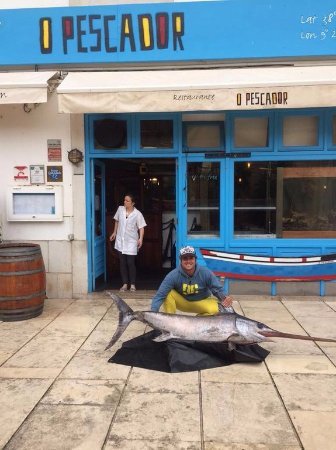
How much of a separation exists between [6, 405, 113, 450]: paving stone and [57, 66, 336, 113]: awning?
13.1ft

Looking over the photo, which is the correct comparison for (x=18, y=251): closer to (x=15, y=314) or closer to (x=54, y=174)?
(x=15, y=314)

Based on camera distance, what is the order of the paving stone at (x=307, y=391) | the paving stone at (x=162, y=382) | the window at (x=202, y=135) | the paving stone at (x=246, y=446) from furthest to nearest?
1. the window at (x=202, y=135)
2. the paving stone at (x=162, y=382)
3. the paving stone at (x=307, y=391)
4. the paving stone at (x=246, y=446)

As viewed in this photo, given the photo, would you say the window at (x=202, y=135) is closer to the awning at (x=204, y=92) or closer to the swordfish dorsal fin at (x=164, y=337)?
the awning at (x=204, y=92)

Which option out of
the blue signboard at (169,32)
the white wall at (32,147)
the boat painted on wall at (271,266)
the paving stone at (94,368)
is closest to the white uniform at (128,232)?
the white wall at (32,147)

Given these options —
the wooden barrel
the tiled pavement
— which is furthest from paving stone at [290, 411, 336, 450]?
the wooden barrel

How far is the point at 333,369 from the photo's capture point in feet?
13.5

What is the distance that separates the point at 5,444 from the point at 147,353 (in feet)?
5.76

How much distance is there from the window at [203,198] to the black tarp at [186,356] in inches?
111

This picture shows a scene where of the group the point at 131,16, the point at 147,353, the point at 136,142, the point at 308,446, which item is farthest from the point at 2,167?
the point at 308,446

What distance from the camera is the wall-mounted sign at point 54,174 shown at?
693 centimetres

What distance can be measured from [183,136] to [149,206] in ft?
10.3

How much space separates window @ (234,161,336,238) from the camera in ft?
22.5

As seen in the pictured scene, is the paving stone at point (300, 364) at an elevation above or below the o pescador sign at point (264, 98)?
below

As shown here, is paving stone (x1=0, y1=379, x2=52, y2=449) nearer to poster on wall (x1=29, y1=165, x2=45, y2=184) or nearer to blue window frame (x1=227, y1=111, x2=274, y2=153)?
poster on wall (x1=29, y1=165, x2=45, y2=184)
